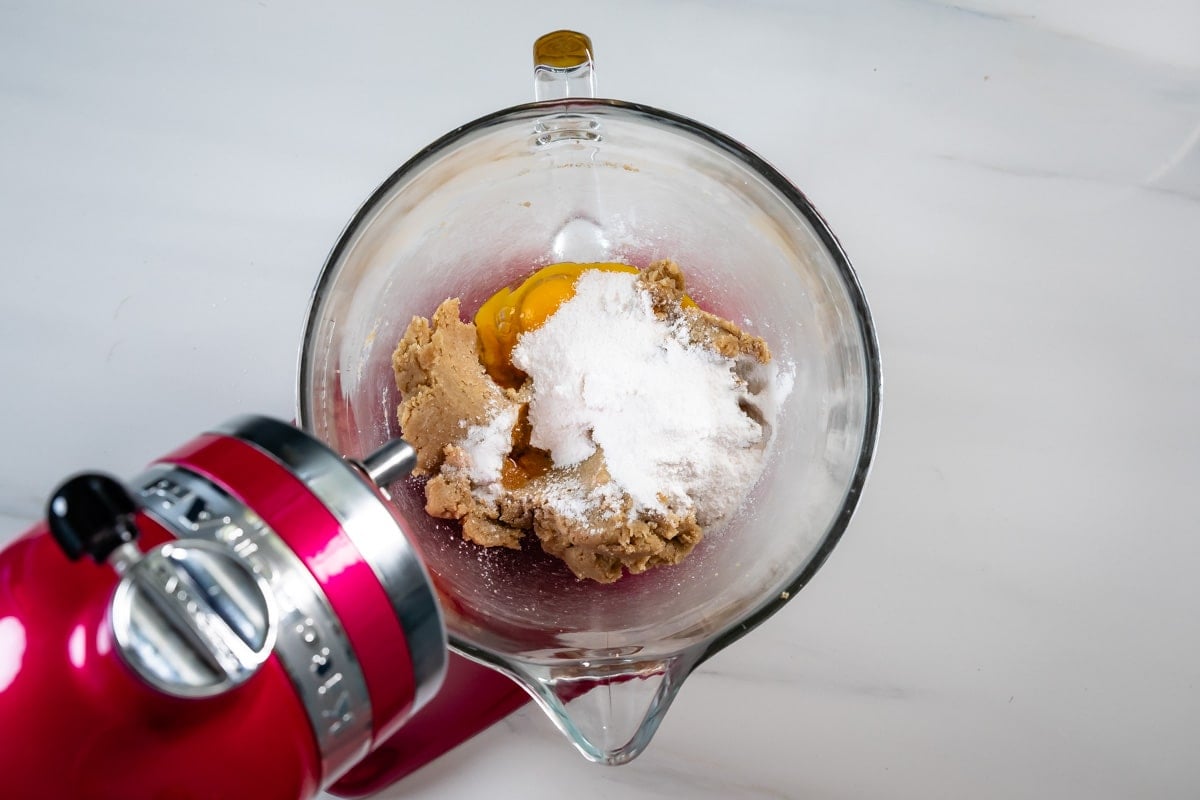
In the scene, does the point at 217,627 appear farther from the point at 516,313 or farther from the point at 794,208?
the point at 794,208

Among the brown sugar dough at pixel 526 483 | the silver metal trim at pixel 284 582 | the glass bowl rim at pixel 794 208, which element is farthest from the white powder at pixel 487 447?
the silver metal trim at pixel 284 582

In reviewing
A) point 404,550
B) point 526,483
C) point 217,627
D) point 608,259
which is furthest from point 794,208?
point 217,627

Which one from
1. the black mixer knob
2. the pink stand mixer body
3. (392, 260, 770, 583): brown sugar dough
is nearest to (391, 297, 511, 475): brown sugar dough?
(392, 260, 770, 583): brown sugar dough

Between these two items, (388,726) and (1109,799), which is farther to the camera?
(1109,799)

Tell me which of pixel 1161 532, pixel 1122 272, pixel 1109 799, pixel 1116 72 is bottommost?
pixel 1109 799

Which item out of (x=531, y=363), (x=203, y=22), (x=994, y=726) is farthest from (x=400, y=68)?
(x=994, y=726)

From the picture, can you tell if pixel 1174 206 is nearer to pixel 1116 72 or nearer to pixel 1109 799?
pixel 1116 72

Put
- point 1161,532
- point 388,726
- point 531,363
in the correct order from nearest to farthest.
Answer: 1. point 388,726
2. point 531,363
3. point 1161,532
